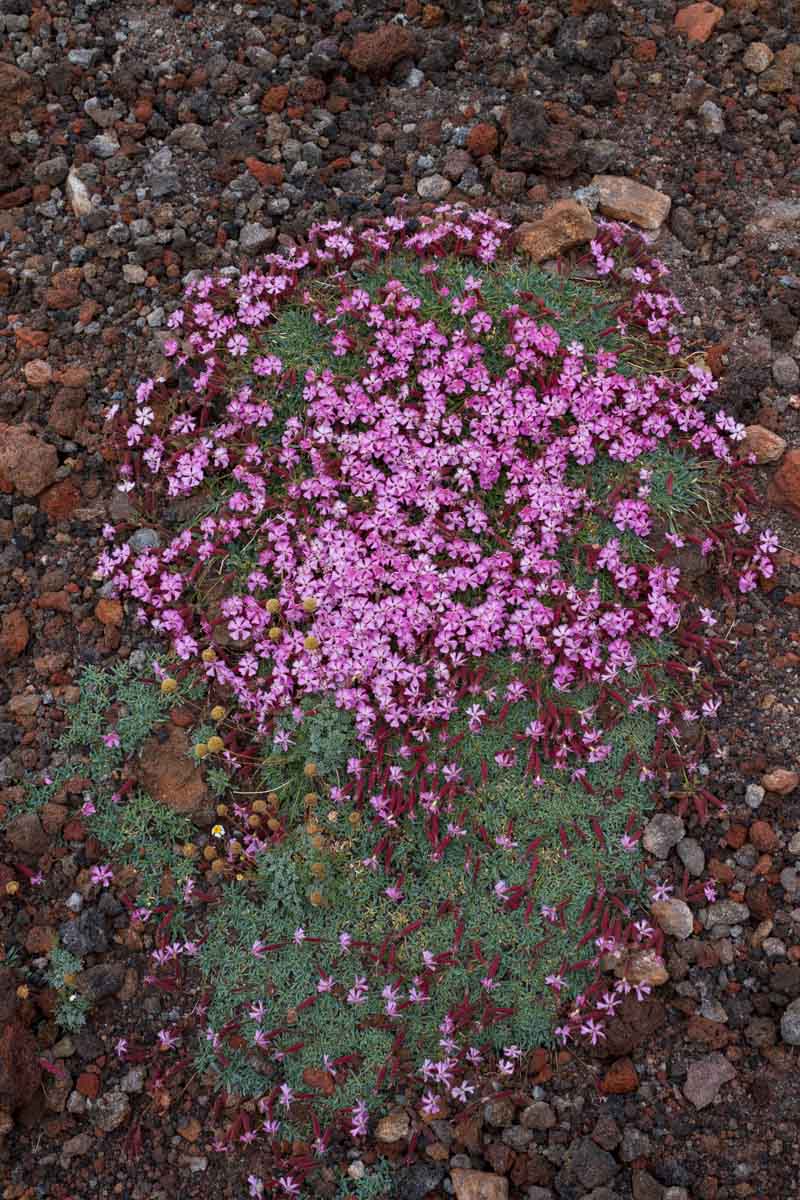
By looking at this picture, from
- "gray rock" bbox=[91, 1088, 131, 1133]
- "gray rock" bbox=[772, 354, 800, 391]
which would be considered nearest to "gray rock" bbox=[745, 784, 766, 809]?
"gray rock" bbox=[772, 354, 800, 391]

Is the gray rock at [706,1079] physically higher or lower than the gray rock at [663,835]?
lower

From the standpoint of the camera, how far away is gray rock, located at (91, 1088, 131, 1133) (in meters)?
4.96

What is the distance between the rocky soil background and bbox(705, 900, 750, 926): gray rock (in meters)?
0.01

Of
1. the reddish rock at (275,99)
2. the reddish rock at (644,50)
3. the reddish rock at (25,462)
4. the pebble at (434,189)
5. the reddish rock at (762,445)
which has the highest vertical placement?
the reddish rock at (644,50)

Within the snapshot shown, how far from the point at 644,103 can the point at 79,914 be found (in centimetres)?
674

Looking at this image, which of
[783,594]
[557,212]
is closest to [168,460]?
[557,212]

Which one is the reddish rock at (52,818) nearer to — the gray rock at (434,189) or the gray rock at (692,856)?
the gray rock at (692,856)

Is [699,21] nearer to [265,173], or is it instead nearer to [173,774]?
[265,173]

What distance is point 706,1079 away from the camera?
4.81 meters

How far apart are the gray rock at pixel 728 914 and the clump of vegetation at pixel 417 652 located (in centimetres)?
39

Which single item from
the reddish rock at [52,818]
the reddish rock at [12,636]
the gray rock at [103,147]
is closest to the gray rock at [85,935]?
the reddish rock at [52,818]

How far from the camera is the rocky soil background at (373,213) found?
4840 millimetres

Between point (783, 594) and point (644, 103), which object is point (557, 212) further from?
point (783, 594)

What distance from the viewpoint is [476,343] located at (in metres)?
6.09
